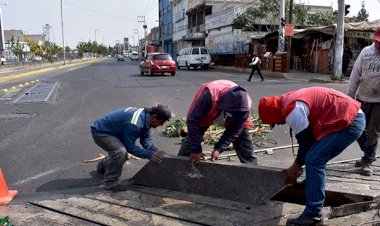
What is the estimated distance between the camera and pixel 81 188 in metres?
5.34

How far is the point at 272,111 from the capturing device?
3.60 metres

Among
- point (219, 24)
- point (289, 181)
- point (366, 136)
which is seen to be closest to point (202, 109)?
point (289, 181)

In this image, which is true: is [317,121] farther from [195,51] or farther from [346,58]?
[195,51]

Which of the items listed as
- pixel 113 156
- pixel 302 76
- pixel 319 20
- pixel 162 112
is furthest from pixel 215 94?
pixel 319 20

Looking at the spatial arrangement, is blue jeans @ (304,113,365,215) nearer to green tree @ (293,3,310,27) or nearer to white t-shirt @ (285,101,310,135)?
white t-shirt @ (285,101,310,135)

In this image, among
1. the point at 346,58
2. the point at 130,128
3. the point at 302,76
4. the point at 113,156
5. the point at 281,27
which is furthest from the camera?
the point at 281,27

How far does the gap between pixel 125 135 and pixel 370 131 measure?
10.2 ft

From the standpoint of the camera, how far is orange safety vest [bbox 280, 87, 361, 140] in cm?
357

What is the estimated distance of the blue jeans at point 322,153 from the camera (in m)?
3.64

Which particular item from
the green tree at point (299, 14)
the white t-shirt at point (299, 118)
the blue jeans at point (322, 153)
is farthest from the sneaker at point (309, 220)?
the green tree at point (299, 14)

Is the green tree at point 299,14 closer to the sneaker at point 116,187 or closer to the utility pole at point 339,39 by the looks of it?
the utility pole at point 339,39

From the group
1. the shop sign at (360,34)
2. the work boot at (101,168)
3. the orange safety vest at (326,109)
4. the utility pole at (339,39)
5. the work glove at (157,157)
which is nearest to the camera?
the orange safety vest at (326,109)

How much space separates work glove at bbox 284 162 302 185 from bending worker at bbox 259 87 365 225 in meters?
0.21

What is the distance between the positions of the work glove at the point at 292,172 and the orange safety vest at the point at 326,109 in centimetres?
47
